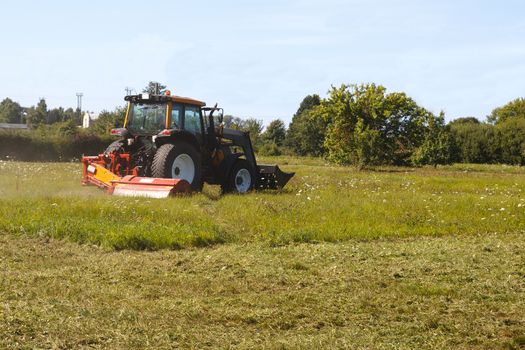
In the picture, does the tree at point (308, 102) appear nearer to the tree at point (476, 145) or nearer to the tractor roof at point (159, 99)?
the tree at point (476, 145)

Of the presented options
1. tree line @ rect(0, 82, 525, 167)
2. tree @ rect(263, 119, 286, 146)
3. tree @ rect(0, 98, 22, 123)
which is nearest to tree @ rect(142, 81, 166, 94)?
tree line @ rect(0, 82, 525, 167)

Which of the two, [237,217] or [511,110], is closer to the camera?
[237,217]

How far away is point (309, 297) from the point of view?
620cm

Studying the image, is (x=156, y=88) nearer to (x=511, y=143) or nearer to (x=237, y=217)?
(x=237, y=217)

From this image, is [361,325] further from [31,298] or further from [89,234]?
[89,234]

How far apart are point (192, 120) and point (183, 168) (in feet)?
5.07

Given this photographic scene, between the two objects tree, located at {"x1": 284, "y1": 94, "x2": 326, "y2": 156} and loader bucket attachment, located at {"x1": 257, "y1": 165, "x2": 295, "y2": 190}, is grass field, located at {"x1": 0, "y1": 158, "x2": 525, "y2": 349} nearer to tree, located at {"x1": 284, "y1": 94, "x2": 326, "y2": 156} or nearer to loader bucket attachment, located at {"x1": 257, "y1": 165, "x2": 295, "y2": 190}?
loader bucket attachment, located at {"x1": 257, "y1": 165, "x2": 295, "y2": 190}

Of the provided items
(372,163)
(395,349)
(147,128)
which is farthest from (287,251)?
(372,163)

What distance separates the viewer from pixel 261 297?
6.19 meters

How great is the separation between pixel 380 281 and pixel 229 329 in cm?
235

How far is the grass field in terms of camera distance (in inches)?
198

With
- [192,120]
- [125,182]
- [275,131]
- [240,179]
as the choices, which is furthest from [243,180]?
[275,131]

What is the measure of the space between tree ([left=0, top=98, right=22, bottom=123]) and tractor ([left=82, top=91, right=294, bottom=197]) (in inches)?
4295

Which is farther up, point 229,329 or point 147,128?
point 147,128
